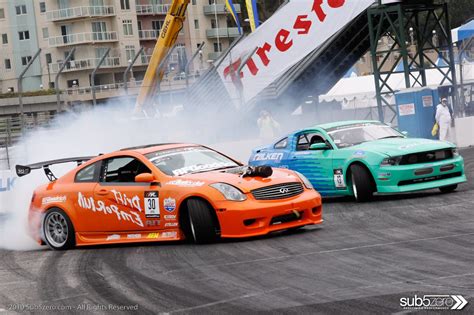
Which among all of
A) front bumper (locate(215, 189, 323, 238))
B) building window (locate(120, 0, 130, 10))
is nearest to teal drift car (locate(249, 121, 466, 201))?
front bumper (locate(215, 189, 323, 238))

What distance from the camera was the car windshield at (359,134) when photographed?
1520 cm

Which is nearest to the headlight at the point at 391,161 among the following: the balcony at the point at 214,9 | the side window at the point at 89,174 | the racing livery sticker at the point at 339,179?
the racing livery sticker at the point at 339,179

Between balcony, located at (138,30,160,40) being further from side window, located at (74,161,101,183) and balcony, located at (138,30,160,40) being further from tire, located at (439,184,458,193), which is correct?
side window, located at (74,161,101,183)

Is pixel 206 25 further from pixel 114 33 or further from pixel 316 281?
pixel 316 281

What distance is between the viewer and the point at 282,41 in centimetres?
2897

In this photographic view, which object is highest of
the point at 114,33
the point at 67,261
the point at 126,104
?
the point at 114,33

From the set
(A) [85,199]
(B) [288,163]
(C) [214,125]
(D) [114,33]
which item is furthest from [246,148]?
(D) [114,33]

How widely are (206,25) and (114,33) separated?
14.0 meters

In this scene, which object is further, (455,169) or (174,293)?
(455,169)

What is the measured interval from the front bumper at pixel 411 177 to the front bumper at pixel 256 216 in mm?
3033

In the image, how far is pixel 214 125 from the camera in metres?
29.7

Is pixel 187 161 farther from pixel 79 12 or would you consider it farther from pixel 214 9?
pixel 214 9

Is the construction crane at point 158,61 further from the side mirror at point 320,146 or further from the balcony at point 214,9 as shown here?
the balcony at point 214,9

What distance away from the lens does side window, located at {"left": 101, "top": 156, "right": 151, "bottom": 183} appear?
39.9 ft
